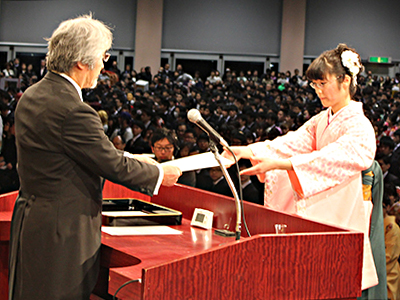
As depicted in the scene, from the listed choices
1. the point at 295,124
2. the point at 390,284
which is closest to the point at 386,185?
the point at 390,284

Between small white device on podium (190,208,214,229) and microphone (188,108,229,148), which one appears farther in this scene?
small white device on podium (190,208,214,229)

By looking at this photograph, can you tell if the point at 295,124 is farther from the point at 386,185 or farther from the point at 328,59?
the point at 328,59

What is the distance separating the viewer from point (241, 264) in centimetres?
160

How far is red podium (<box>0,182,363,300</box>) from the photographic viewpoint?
1.50 meters

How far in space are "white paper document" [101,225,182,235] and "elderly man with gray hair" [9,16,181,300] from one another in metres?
0.35

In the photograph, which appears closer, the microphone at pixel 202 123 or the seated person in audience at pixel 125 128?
the microphone at pixel 202 123

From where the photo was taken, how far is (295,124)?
30.6 feet

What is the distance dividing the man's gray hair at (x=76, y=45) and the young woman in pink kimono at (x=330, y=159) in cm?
81

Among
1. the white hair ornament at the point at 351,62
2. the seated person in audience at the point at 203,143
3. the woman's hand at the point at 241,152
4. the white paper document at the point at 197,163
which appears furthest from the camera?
the seated person in audience at the point at 203,143

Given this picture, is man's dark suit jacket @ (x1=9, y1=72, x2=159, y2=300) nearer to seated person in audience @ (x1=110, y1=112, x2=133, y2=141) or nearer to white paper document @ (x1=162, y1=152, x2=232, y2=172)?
white paper document @ (x1=162, y1=152, x2=232, y2=172)

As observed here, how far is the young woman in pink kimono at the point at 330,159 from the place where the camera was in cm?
224

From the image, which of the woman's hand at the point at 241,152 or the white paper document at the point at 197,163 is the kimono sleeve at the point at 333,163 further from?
the white paper document at the point at 197,163

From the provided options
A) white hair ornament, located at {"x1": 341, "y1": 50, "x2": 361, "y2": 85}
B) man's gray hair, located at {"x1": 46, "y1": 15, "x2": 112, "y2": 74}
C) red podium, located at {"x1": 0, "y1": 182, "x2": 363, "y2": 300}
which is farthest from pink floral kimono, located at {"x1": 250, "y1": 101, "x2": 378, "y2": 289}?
man's gray hair, located at {"x1": 46, "y1": 15, "x2": 112, "y2": 74}

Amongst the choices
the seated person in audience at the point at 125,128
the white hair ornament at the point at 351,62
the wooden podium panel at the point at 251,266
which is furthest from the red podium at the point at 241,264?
the seated person in audience at the point at 125,128
